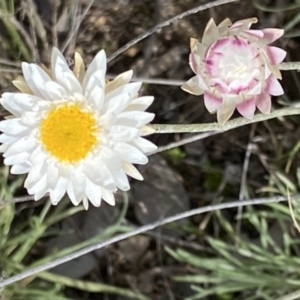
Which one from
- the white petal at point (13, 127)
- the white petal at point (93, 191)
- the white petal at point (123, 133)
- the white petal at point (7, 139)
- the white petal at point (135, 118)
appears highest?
the white petal at point (13, 127)

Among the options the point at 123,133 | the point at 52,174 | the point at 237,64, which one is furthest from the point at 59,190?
the point at 237,64

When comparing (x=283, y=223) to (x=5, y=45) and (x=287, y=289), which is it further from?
(x=5, y=45)

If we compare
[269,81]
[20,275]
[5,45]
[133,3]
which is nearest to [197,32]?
[133,3]

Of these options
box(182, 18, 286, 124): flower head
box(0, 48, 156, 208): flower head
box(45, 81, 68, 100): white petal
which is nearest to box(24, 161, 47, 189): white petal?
box(0, 48, 156, 208): flower head

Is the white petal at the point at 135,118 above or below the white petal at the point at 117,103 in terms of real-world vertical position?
below

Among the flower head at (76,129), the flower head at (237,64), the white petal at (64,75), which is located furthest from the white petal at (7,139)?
the flower head at (237,64)

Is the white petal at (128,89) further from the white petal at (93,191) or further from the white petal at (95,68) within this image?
the white petal at (93,191)
